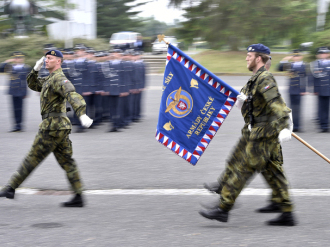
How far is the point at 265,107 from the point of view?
15.4 feet

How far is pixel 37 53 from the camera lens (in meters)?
26.7

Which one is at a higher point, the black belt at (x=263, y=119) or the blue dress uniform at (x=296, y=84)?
the black belt at (x=263, y=119)

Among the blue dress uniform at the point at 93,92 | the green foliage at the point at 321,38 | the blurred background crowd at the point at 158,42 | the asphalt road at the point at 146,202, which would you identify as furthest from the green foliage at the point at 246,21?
the asphalt road at the point at 146,202

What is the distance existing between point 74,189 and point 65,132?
2.01ft

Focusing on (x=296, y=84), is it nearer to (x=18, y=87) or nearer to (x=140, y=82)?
(x=140, y=82)

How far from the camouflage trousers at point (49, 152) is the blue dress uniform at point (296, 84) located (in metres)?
6.57

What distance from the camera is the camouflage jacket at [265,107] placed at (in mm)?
4570

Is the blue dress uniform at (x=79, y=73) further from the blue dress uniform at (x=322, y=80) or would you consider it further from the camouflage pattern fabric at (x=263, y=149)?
the camouflage pattern fabric at (x=263, y=149)

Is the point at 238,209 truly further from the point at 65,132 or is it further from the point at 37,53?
the point at 37,53

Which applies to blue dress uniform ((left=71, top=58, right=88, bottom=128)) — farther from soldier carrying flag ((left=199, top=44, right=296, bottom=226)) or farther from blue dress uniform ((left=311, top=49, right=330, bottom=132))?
soldier carrying flag ((left=199, top=44, right=296, bottom=226))

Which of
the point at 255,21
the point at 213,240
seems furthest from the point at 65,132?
the point at 255,21

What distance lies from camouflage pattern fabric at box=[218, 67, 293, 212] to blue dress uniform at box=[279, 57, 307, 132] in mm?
6179

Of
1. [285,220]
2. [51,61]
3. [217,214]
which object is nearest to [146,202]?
[217,214]

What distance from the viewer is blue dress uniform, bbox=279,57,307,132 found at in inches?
420
